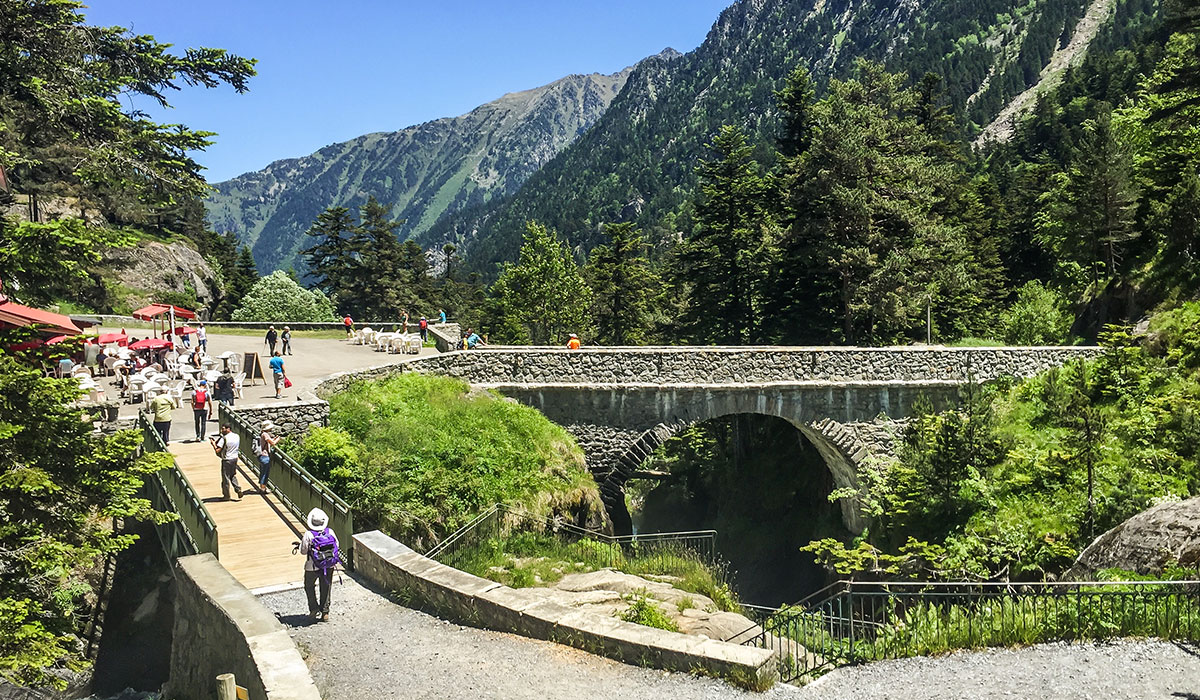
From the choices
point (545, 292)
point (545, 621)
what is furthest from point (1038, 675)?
point (545, 292)

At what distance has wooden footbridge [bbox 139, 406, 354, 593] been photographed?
38.7 feet

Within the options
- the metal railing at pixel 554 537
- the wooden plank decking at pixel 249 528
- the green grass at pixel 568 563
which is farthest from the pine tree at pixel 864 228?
the wooden plank decking at pixel 249 528

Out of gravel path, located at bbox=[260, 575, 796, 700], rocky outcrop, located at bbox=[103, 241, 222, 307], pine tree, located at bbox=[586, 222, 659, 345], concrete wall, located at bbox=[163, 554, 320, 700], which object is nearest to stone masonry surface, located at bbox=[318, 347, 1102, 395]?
concrete wall, located at bbox=[163, 554, 320, 700]

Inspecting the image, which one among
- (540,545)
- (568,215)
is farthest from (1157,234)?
(568,215)

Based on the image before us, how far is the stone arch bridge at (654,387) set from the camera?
22109 millimetres

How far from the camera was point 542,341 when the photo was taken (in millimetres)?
54406

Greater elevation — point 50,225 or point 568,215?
point 568,215

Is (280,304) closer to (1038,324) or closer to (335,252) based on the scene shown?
(335,252)

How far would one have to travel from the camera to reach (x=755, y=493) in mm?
35656

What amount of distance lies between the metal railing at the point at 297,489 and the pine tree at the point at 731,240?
2456 centimetres

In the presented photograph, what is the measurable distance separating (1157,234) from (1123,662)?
26.6 meters

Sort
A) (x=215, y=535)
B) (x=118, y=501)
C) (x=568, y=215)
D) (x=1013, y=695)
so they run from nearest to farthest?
1. (x=1013, y=695)
2. (x=215, y=535)
3. (x=118, y=501)
4. (x=568, y=215)

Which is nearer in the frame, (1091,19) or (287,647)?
(287,647)

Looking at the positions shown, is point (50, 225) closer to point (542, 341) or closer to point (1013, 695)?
point (1013, 695)
